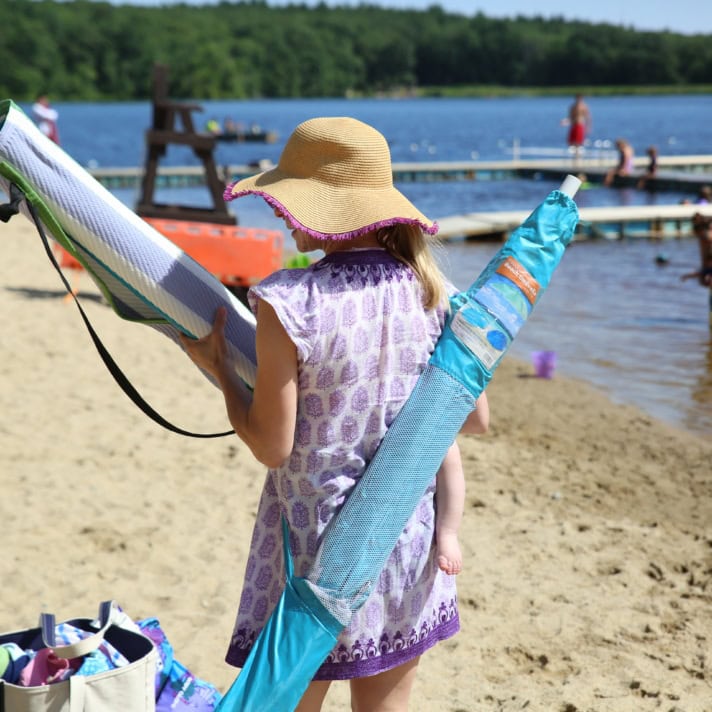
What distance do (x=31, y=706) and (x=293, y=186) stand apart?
1508 millimetres

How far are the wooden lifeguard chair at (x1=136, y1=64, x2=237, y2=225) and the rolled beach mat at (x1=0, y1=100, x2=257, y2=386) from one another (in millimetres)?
8440

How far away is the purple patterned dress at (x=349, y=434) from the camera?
6.87ft

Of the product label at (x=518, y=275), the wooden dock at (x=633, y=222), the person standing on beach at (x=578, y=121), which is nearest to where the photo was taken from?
the product label at (x=518, y=275)

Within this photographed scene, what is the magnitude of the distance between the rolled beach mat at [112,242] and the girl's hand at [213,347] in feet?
0.06

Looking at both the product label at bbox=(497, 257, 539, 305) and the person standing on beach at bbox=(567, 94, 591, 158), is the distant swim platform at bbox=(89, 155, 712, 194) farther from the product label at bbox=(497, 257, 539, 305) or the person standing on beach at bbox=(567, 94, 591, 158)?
the product label at bbox=(497, 257, 539, 305)

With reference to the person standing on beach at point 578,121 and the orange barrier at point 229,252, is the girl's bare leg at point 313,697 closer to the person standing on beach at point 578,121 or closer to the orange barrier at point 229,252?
the orange barrier at point 229,252

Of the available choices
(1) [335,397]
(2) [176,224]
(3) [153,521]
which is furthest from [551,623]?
(2) [176,224]

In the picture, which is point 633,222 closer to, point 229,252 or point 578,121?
point 578,121

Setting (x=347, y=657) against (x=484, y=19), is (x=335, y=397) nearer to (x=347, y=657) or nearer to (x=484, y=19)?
(x=347, y=657)

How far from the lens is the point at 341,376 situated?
2.12 meters

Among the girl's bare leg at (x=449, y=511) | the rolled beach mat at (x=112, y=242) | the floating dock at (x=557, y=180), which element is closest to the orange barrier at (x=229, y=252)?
the floating dock at (x=557, y=180)

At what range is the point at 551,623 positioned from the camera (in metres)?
4.15

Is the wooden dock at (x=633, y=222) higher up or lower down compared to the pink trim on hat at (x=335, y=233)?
lower down

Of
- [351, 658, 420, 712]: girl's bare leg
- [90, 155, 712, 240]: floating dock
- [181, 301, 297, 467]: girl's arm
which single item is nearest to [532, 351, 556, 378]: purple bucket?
[90, 155, 712, 240]: floating dock
